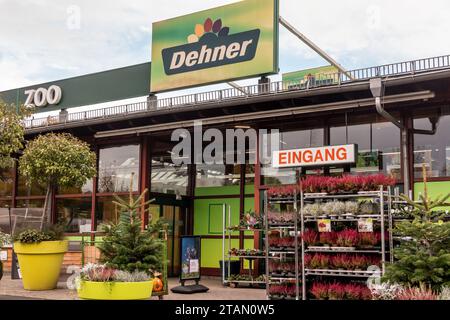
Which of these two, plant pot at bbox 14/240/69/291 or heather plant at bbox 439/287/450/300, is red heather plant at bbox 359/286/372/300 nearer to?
heather plant at bbox 439/287/450/300

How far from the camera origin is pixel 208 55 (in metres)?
14.4

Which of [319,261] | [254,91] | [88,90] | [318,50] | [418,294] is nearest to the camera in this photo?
[418,294]

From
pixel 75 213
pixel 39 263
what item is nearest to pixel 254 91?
pixel 39 263

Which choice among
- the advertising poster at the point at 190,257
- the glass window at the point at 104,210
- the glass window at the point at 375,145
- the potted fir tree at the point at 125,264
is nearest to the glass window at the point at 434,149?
the glass window at the point at 375,145

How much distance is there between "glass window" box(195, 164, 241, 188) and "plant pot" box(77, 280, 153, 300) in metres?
7.32

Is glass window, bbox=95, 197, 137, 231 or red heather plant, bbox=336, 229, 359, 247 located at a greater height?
glass window, bbox=95, 197, 137, 231

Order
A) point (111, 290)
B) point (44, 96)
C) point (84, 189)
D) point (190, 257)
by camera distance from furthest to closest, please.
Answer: point (44, 96)
point (84, 189)
point (190, 257)
point (111, 290)

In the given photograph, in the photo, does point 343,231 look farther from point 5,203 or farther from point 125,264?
point 5,203

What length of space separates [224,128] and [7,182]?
331 inches

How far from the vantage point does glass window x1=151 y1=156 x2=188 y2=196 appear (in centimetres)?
1565

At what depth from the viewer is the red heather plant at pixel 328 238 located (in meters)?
9.36

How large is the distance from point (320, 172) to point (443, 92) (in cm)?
305

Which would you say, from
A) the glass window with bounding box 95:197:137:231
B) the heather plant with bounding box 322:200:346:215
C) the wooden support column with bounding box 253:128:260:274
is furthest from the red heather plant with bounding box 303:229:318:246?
the glass window with bounding box 95:197:137:231

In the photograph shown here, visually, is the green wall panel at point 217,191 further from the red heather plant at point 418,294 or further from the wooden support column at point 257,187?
the red heather plant at point 418,294
